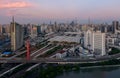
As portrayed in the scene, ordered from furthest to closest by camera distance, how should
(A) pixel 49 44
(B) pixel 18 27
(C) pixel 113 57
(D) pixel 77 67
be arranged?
1. (A) pixel 49 44
2. (B) pixel 18 27
3. (C) pixel 113 57
4. (D) pixel 77 67

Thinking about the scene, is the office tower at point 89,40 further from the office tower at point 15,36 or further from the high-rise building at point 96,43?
the office tower at point 15,36

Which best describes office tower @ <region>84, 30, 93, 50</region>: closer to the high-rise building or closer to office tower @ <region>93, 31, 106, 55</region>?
the high-rise building

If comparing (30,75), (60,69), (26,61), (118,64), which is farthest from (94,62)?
(30,75)

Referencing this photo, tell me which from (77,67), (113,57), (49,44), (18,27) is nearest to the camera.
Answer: (77,67)

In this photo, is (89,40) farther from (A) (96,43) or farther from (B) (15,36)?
(B) (15,36)

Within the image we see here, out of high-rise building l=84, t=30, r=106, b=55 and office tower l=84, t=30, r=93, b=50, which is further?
office tower l=84, t=30, r=93, b=50

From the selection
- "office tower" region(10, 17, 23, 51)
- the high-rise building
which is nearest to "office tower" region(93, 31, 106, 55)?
the high-rise building

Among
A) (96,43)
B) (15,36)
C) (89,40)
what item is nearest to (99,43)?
(96,43)

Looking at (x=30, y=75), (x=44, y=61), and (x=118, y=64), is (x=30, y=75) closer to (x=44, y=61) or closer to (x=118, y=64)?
(x=44, y=61)

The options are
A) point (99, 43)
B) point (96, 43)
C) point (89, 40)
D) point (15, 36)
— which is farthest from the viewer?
point (89, 40)

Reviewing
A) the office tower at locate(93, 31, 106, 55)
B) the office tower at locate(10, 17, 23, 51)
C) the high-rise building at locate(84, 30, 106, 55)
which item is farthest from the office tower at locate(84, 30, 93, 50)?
the office tower at locate(10, 17, 23, 51)

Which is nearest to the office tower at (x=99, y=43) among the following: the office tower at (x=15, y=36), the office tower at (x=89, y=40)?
the office tower at (x=89, y=40)
